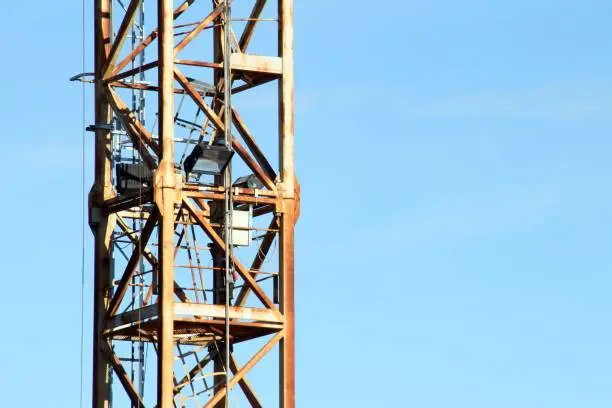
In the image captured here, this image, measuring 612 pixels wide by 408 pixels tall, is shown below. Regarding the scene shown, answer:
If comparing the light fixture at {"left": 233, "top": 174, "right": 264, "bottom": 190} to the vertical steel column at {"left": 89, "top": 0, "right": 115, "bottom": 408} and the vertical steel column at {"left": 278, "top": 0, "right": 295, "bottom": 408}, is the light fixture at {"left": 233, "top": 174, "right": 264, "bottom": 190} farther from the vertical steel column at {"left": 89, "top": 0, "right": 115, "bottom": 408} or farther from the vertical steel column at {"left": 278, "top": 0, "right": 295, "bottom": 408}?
the vertical steel column at {"left": 89, "top": 0, "right": 115, "bottom": 408}

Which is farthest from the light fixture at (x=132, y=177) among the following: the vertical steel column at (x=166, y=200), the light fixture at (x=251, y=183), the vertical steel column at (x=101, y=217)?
the light fixture at (x=251, y=183)

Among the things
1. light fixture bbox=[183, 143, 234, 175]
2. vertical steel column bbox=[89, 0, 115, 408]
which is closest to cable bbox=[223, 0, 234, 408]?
light fixture bbox=[183, 143, 234, 175]

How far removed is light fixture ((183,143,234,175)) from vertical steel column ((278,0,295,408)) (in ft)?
4.78

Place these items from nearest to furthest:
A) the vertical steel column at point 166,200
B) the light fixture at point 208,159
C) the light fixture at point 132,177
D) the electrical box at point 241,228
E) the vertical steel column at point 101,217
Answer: the vertical steel column at point 166,200 → the light fixture at point 208,159 → the light fixture at point 132,177 → the electrical box at point 241,228 → the vertical steel column at point 101,217

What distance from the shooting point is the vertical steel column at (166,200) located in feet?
179

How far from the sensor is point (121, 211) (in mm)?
58531

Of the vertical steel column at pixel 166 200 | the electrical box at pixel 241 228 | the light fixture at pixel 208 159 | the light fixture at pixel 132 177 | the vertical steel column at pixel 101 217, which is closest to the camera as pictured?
the vertical steel column at pixel 166 200

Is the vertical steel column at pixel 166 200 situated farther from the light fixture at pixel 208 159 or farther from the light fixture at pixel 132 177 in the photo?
the light fixture at pixel 132 177

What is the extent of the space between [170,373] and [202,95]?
701 cm

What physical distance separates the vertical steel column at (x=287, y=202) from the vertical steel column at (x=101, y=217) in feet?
13.7

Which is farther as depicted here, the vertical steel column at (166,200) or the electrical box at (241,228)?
the electrical box at (241,228)

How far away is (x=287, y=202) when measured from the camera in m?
56.7

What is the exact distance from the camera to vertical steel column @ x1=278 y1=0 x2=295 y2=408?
56.1 metres

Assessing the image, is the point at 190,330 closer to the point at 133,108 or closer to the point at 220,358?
the point at 220,358
